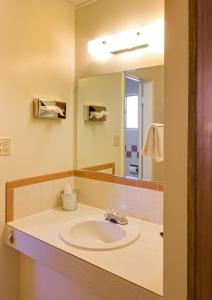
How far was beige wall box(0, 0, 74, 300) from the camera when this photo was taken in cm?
148

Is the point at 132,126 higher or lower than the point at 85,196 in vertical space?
higher

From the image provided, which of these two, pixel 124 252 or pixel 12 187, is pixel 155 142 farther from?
pixel 12 187

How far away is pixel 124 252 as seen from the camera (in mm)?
1200

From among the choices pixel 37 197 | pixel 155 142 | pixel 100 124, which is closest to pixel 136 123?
pixel 155 142

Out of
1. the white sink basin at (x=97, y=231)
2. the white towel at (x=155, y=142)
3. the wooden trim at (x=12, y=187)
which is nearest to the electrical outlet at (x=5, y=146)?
the wooden trim at (x=12, y=187)

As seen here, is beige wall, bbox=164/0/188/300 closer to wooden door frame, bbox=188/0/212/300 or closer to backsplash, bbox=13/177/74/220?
wooden door frame, bbox=188/0/212/300

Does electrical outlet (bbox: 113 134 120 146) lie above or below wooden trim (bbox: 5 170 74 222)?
above

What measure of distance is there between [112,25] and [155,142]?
839 millimetres

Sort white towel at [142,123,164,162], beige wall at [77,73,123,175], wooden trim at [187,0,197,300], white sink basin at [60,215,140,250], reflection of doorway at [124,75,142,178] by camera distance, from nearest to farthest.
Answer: wooden trim at [187,0,197,300] → white sink basin at [60,215,140,250] → white towel at [142,123,164,162] → reflection of doorway at [124,75,142,178] → beige wall at [77,73,123,175]

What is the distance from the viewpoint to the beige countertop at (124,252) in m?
1.01

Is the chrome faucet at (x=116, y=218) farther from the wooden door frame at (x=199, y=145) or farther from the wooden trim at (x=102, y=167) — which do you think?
the wooden door frame at (x=199, y=145)

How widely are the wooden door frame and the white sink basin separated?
62 centimetres

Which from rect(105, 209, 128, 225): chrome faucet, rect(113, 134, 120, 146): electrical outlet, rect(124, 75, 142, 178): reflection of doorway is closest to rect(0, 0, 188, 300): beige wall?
rect(124, 75, 142, 178): reflection of doorway

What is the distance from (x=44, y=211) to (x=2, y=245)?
334 millimetres
